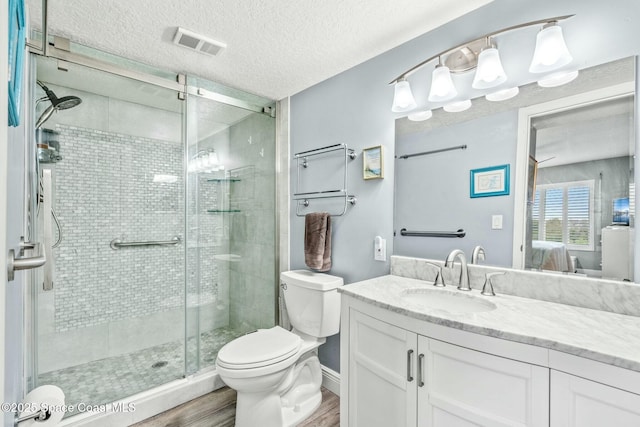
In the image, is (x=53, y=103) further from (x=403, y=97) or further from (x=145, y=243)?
(x=403, y=97)

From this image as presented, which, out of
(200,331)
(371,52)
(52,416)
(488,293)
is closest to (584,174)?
(488,293)

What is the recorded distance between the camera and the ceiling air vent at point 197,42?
1627mm

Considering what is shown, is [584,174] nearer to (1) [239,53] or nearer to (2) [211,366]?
(1) [239,53]

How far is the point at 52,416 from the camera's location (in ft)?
3.85

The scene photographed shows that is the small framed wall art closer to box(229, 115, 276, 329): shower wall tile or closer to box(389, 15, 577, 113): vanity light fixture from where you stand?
box(389, 15, 577, 113): vanity light fixture

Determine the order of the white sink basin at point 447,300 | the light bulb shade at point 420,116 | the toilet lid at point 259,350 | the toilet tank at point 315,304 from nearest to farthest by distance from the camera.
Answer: the white sink basin at point 447,300, the toilet lid at point 259,350, the light bulb shade at point 420,116, the toilet tank at point 315,304

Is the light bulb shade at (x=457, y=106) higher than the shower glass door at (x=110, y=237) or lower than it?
higher

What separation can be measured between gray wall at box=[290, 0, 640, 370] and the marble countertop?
628 mm

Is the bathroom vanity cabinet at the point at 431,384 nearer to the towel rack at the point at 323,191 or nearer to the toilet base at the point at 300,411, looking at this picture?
the toilet base at the point at 300,411

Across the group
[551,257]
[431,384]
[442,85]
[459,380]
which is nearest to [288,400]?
[431,384]

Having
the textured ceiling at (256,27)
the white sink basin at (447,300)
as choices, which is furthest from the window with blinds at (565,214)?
the textured ceiling at (256,27)

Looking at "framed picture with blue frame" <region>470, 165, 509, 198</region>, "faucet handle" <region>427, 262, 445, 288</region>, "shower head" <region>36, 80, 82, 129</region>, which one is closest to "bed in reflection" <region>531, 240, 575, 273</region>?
"framed picture with blue frame" <region>470, 165, 509, 198</region>

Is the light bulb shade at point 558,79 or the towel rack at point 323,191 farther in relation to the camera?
the towel rack at point 323,191

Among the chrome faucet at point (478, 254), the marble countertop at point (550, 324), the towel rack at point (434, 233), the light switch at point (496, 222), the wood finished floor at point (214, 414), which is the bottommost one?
the wood finished floor at point (214, 414)
